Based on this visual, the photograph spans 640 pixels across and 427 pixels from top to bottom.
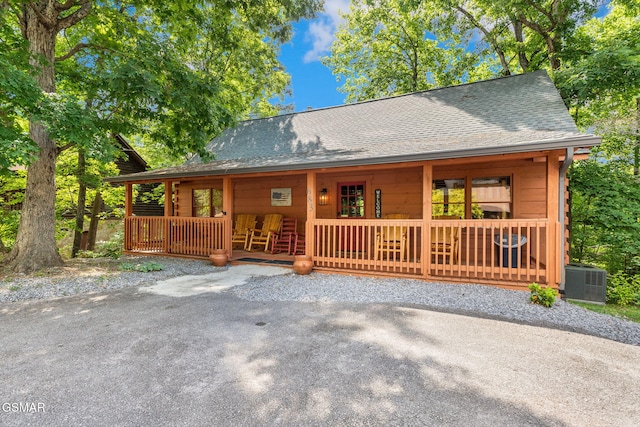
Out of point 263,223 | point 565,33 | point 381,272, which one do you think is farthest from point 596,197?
point 263,223

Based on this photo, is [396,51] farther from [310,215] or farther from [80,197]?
[80,197]

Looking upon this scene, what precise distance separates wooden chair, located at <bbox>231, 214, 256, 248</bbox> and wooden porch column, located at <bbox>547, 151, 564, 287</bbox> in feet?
23.7

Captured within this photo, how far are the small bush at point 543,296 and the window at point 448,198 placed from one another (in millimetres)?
2713

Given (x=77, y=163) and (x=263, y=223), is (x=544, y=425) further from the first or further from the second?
(x=77, y=163)

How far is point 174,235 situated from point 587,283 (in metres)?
9.20

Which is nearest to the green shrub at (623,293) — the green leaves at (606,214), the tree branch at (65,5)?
the green leaves at (606,214)

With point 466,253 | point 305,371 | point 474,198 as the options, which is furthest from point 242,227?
point 305,371

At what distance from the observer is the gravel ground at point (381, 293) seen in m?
3.69

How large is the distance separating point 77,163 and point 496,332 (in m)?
12.1

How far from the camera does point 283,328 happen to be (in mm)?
3430

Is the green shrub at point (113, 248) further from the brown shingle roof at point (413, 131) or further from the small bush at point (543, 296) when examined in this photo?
the small bush at point (543, 296)

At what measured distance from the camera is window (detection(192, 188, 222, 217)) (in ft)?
33.6

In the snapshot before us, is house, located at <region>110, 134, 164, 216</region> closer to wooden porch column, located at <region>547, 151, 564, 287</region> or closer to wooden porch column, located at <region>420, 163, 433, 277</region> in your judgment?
wooden porch column, located at <region>420, 163, 433, 277</region>
